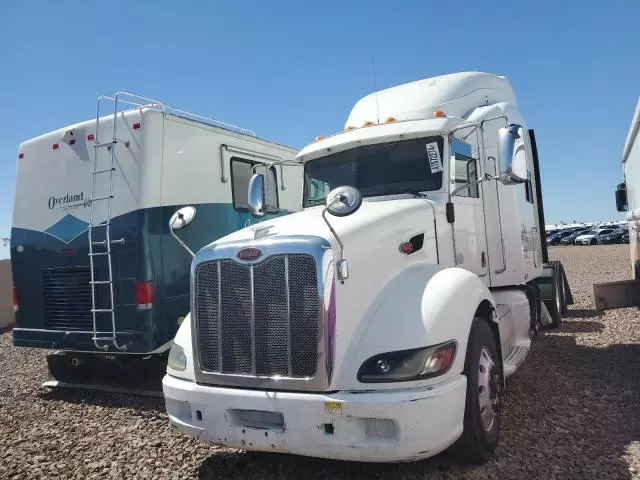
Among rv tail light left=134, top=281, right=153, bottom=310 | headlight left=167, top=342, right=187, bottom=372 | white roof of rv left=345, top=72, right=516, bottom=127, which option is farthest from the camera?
white roof of rv left=345, top=72, right=516, bottom=127

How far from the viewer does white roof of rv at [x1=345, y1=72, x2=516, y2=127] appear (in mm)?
6235

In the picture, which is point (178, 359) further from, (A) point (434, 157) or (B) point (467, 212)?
(B) point (467, 212)

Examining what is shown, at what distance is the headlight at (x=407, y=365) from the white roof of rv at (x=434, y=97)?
359 centimetres

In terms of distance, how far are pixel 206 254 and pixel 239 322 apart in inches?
22.2

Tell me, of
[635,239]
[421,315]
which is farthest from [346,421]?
[635,239]

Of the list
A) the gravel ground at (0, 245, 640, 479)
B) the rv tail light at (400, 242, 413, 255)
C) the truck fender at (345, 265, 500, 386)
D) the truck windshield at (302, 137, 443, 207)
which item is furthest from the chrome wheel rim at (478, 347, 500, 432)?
the truck windshield at (302, 137, 443, 207)

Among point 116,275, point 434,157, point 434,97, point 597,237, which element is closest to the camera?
point 434,157

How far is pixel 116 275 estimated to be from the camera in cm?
611

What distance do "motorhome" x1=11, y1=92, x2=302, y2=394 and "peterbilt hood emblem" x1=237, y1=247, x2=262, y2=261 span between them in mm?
2291

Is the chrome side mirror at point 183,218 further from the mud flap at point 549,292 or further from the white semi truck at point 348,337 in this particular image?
the mud flap at point 549,292

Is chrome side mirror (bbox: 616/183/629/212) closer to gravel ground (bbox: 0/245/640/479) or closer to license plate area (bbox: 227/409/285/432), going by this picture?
gravel ground (bbox: 0/245/640/479)

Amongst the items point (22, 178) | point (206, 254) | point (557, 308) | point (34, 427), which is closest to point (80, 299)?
point (34, 427)

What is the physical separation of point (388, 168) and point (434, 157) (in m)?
0.44

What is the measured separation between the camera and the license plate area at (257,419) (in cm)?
339
